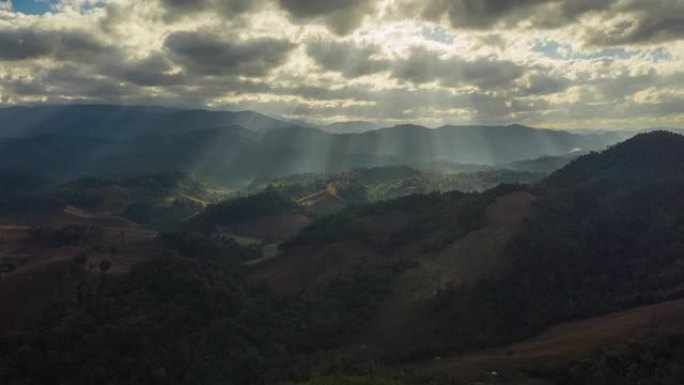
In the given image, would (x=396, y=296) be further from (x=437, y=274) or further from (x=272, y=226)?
(x=272, y=226)

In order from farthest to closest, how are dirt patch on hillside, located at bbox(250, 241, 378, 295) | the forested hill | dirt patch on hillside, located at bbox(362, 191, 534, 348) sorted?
the forested hill → dirt patch on hillside, located at bbox(250, 241, 378, 295) → dirt patch on hillside, located at bbox(362, 191, 534, 348)

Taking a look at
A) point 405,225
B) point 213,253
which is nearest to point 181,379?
point 213,253

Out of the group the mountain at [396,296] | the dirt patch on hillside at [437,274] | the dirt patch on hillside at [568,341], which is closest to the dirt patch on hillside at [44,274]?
the mountain at [396,296]

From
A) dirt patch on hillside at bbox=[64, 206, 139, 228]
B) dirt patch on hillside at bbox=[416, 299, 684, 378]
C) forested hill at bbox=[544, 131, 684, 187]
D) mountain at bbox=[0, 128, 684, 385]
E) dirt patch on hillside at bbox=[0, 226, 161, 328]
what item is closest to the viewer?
dirt patch on hillside at bbox=[416, 299, 684, 378]

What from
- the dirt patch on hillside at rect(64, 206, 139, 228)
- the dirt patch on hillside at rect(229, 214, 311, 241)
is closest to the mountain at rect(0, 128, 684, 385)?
the dirt patch on hillside at rect(229, 214, 311, 241)

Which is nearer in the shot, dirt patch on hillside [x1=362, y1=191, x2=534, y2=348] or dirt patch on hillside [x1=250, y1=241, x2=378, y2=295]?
dirt patch on hillside [x1=362, y1=191, x2=534, y2=348]

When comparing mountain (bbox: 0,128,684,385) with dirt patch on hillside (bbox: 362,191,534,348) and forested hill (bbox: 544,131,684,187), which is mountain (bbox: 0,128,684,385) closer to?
dirt patch on hillside (bbox: 362,191,534,348)

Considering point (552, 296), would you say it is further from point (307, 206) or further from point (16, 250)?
point (307, 206)
